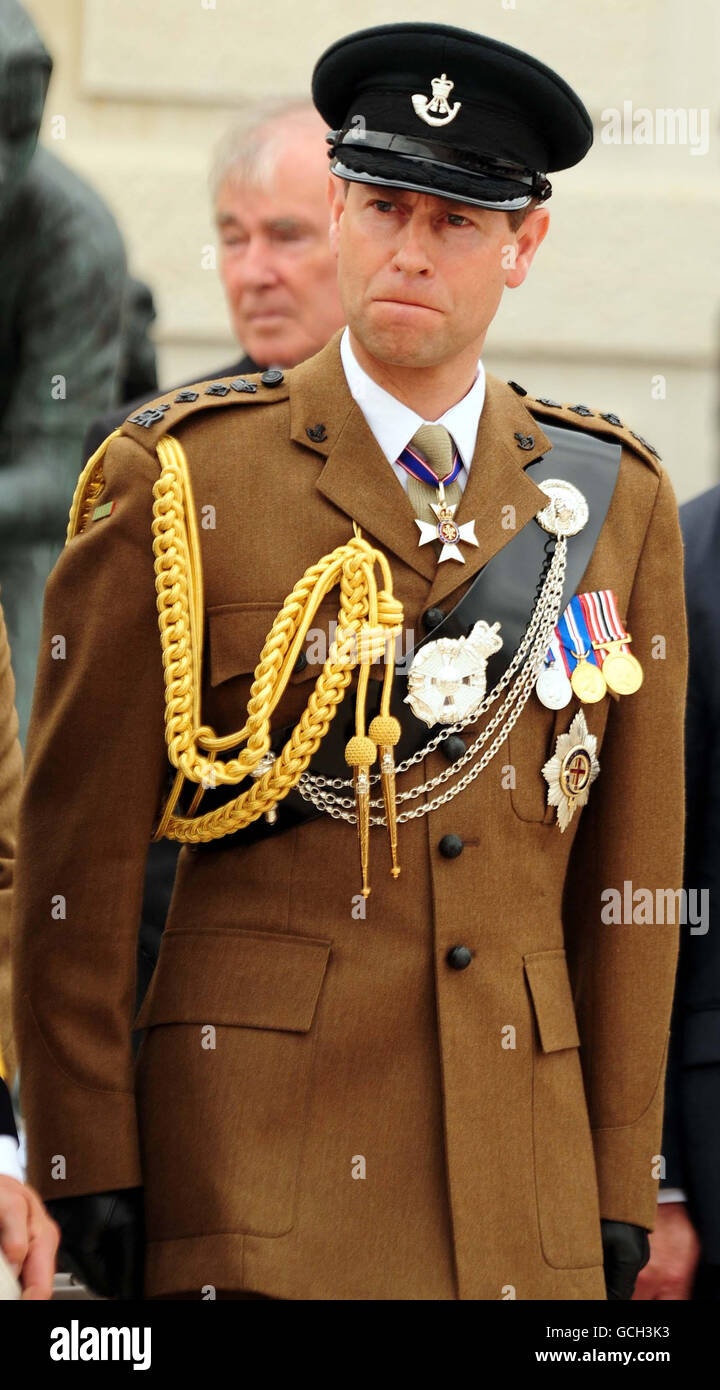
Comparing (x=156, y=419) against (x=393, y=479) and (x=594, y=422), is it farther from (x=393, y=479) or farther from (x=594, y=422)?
(x=594, y=422)

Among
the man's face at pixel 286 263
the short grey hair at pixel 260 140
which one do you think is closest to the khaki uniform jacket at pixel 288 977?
the man's face at pixel 286 263

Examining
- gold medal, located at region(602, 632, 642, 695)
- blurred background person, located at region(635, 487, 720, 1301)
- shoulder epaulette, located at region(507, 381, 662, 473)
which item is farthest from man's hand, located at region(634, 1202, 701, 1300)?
shoulder epaulette, located at region(507, 381, 662, 473)

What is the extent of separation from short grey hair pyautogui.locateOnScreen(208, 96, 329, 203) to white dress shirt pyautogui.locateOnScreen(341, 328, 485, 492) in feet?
4.42

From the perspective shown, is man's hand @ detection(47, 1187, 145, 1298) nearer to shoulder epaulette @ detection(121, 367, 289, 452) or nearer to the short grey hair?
shoulder epaulette @ detection(121, 367, 289, 452)

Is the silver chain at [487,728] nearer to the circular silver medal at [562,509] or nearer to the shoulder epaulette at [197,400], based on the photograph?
the circular silver medal at [562,509]

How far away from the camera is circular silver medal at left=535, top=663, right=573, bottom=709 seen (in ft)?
9.75

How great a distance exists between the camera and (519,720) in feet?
9.73

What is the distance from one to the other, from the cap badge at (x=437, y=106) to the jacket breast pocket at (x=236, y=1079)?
0.98 m

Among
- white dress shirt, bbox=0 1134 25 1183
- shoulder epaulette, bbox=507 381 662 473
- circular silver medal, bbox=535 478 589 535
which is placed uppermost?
shoulder epaulette, bbox=507 381 662 473

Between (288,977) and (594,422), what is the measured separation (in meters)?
0.88

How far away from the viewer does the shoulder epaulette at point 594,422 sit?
10.4ft

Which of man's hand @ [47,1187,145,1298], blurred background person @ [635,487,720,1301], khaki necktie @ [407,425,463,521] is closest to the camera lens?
man's hand @ [47,1187,145,1298]

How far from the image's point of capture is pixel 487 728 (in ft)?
9.63
